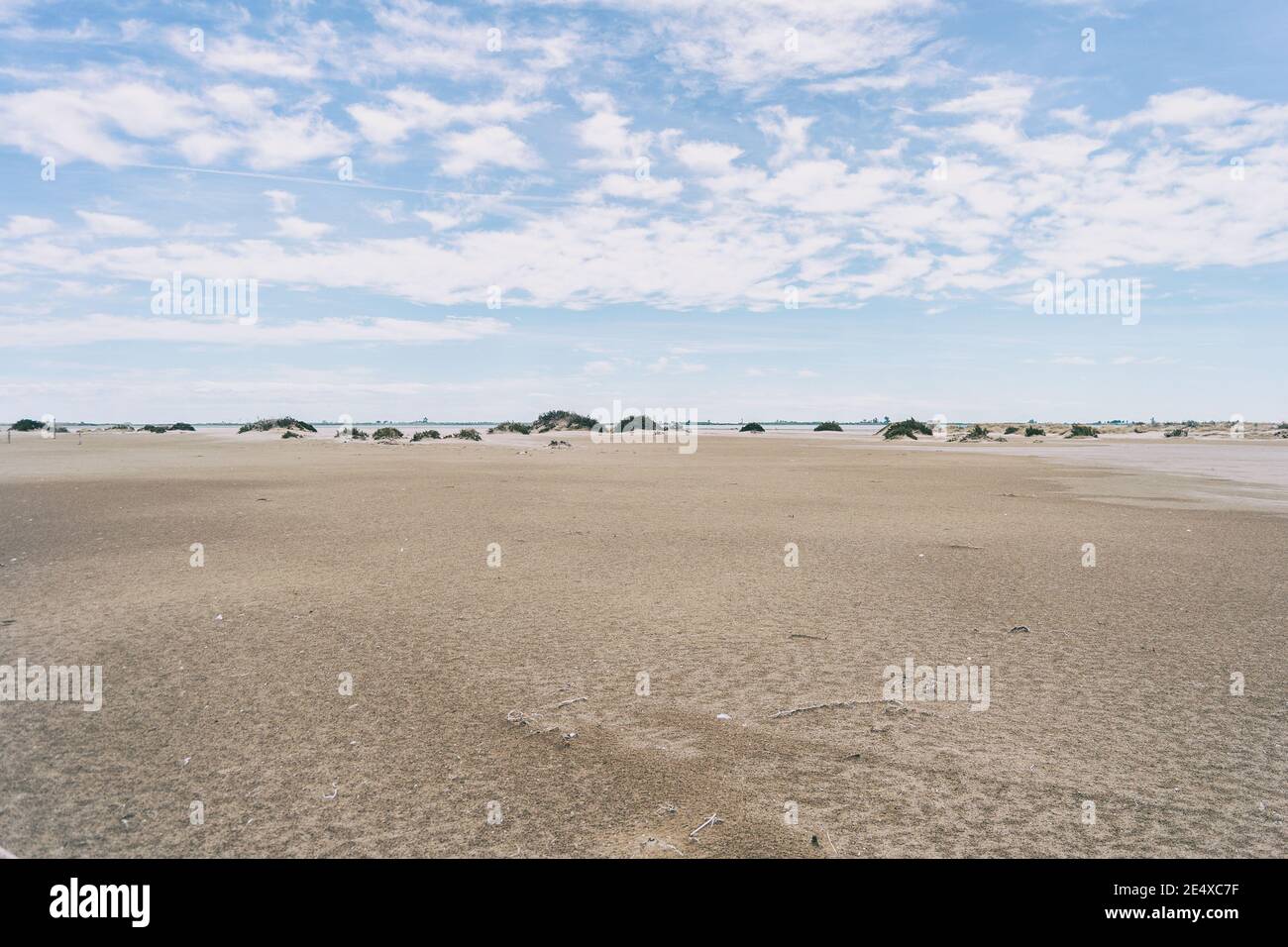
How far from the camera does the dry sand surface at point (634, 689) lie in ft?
13.5

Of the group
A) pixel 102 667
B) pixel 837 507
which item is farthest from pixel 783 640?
pixel 837 507

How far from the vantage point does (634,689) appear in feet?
20.6

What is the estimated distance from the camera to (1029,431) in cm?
7525

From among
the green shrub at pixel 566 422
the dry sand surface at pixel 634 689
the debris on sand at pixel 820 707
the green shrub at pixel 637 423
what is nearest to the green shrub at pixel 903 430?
the green shrub at pixel 637 423

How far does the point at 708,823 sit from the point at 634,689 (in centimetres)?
222

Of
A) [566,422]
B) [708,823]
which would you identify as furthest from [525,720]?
[566,422]

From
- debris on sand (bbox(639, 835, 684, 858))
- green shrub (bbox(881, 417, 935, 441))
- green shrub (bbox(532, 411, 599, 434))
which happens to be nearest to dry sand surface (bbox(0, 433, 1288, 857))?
debris on sand (bbox(639, 835, 684, 858))

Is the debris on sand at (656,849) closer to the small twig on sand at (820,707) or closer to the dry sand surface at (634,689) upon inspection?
the dry sand surface at (634,689)

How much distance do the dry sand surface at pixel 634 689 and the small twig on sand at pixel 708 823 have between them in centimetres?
4

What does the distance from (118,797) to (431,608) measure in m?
4.53

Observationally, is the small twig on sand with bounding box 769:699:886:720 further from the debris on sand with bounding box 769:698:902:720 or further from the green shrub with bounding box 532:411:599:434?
the green shrub with bounding box 532:411:599:434

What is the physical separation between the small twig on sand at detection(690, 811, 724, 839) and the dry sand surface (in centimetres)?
4

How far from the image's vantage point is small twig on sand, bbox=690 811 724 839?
157 inches
